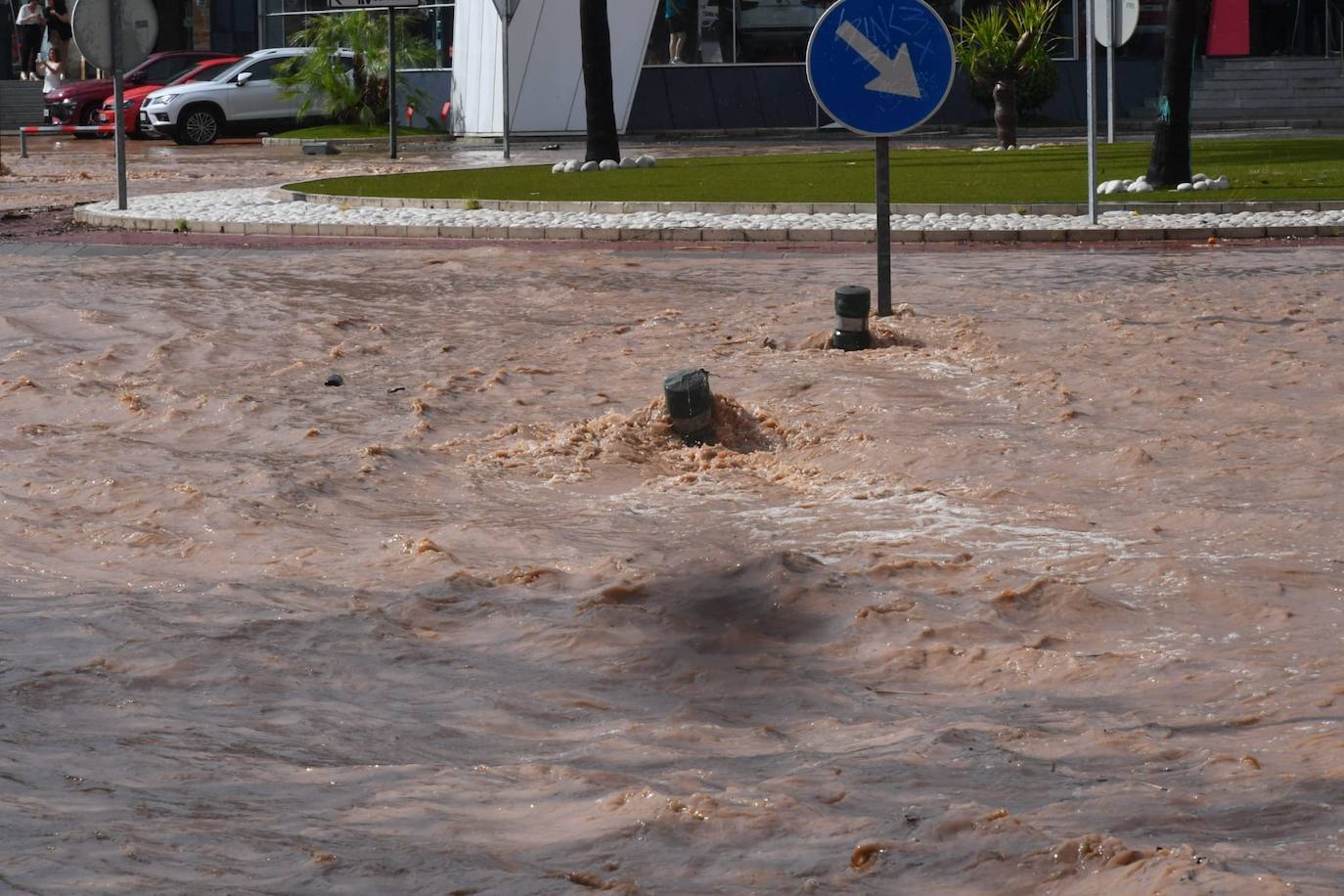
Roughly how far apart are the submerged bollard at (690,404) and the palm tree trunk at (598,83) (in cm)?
1690

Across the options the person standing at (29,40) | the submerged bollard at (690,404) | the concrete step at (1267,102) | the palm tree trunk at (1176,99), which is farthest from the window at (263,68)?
the submerged bollard at (690,404)

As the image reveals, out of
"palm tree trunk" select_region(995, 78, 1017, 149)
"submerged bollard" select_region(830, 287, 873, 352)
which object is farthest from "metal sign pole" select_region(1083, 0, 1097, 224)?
"palm tree trunk" select_region(995, 78, 1017, 149)

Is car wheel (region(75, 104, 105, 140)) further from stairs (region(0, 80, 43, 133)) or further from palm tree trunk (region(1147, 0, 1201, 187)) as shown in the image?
palm tree trunk (region(1147, 0, 1201, 187))

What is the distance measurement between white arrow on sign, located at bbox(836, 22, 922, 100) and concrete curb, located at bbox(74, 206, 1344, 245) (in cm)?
585

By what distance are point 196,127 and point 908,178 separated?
19431 millimetres

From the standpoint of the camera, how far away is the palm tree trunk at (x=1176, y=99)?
63.2 ft

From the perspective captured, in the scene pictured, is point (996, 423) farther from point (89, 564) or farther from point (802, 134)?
point (802, 134)

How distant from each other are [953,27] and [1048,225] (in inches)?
829

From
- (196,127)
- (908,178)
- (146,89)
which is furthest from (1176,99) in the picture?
(146,89)

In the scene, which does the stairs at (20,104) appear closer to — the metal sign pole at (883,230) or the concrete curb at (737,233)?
the concrete curb at (737,233)

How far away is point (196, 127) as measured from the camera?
A: 122 feet

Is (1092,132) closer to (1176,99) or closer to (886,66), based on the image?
(1176,99)

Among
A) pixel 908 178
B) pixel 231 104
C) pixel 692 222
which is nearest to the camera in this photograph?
pixel 692 222

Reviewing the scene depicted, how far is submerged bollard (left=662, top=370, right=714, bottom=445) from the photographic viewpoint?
8031 mm
